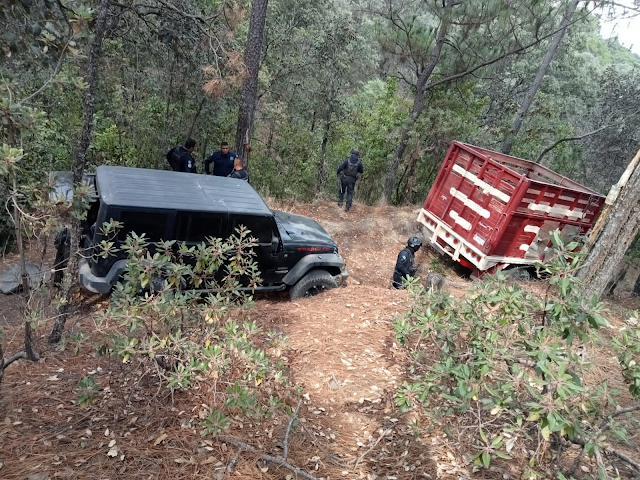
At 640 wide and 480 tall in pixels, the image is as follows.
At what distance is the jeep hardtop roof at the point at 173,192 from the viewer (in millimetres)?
4785

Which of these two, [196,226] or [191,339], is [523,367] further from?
[196,226]

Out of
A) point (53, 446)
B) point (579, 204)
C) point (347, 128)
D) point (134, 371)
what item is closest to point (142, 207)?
point (134, 371)

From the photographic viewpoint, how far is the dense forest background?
8211 mm

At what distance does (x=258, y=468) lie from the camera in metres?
3.02

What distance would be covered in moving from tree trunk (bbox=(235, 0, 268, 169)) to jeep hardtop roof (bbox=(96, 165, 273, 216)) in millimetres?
3329

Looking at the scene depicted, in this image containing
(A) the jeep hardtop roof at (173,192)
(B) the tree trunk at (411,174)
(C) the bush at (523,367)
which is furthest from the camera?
(B) the tree trunk at (411,174)

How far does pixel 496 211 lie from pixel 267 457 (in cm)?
609

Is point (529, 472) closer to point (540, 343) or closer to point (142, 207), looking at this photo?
point (540, 343)

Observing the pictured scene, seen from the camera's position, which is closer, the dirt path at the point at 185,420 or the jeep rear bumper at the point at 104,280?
the dirt path at the point at 185,420

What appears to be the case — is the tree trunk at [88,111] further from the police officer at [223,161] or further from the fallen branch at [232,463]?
the police officer at [223,161]

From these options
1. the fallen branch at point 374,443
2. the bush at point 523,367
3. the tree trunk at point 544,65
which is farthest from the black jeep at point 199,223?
the tree trunk at point 544,65

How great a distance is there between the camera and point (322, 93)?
1612 cm

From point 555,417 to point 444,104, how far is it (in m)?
12.1

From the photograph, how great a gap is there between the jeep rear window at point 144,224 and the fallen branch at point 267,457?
246 cm
